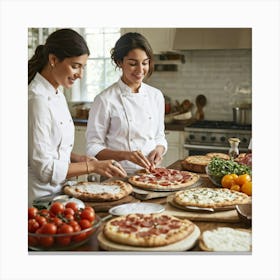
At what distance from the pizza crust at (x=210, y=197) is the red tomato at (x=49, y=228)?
1.85 ft

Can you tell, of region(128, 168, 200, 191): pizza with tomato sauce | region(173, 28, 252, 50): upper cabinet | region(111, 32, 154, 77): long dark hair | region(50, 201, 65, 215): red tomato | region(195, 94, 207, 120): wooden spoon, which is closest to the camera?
region(50, 201, 65, 215): red tomato

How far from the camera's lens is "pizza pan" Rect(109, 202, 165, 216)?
1655 millimetres

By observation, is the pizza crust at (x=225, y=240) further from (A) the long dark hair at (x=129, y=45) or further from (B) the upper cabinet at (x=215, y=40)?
(B) the upper cabinet at (x=215, y=40)

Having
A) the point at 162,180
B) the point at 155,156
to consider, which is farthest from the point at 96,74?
the point at 162,180

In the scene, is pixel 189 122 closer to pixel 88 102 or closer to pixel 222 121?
pixel 222 121

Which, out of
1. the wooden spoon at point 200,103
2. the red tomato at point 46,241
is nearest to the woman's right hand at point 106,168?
the red tomato at point 46,241

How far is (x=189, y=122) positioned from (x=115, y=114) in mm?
1684

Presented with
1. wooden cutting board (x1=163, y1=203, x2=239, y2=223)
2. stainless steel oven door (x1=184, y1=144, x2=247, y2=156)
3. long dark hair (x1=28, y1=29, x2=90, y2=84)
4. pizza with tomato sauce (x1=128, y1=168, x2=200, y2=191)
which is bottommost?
wooden cutting board (x1=163, y1=203, x2=239, y2=223)

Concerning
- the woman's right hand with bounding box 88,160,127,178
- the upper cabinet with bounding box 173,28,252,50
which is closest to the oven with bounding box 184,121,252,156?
the upper cabinet with bounding box 173,28,252,50

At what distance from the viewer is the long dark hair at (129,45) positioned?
209 centimetres

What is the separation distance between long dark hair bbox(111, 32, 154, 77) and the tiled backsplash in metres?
2.19

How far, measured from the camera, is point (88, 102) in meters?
2.74

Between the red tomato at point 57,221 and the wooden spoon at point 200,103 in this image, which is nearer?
the red tomato at point 57,221

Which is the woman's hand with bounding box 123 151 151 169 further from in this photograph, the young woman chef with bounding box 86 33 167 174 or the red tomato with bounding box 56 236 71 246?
the red tomato with bounding box 56 236 71 246
